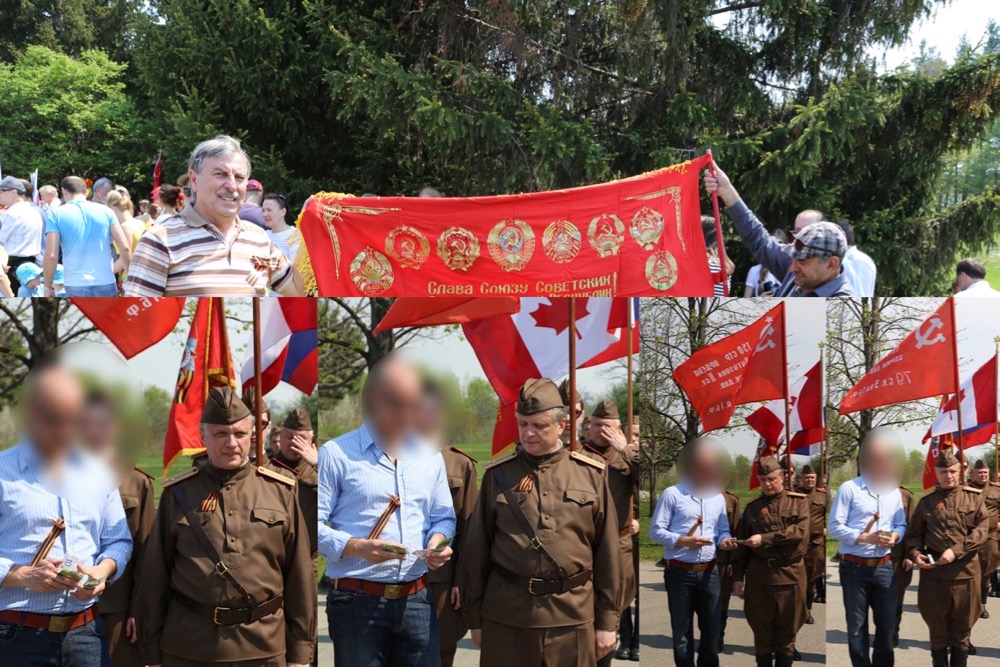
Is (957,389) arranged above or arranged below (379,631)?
above

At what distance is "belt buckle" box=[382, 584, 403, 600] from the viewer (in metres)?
4.29

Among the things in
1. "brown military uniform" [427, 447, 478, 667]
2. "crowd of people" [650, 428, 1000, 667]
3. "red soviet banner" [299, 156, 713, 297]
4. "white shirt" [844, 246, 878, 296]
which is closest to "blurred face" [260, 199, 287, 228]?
"red soviet banner" [299, 156, 713, 297]

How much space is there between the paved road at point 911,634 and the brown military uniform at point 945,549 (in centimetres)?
4

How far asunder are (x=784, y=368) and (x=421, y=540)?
→ 1.66 meters

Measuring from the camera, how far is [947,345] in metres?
4.93

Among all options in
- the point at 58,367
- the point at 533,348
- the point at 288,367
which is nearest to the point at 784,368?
the point at 533,348

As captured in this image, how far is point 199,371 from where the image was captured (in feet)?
13.8

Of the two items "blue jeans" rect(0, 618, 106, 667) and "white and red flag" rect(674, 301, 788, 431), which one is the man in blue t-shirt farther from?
"white and red flag" rect(674, 301, 788, 431)

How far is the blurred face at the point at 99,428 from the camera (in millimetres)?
4125

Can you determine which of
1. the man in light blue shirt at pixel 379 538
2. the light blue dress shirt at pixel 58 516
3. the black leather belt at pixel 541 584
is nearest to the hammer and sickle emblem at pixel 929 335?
the black leather belt at pixel 541 584

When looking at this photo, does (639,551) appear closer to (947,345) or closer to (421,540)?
(421,540)

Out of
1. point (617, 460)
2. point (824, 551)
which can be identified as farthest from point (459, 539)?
point (824, 551)

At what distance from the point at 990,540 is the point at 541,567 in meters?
2.21

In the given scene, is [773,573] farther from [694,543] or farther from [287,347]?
[287,347]
